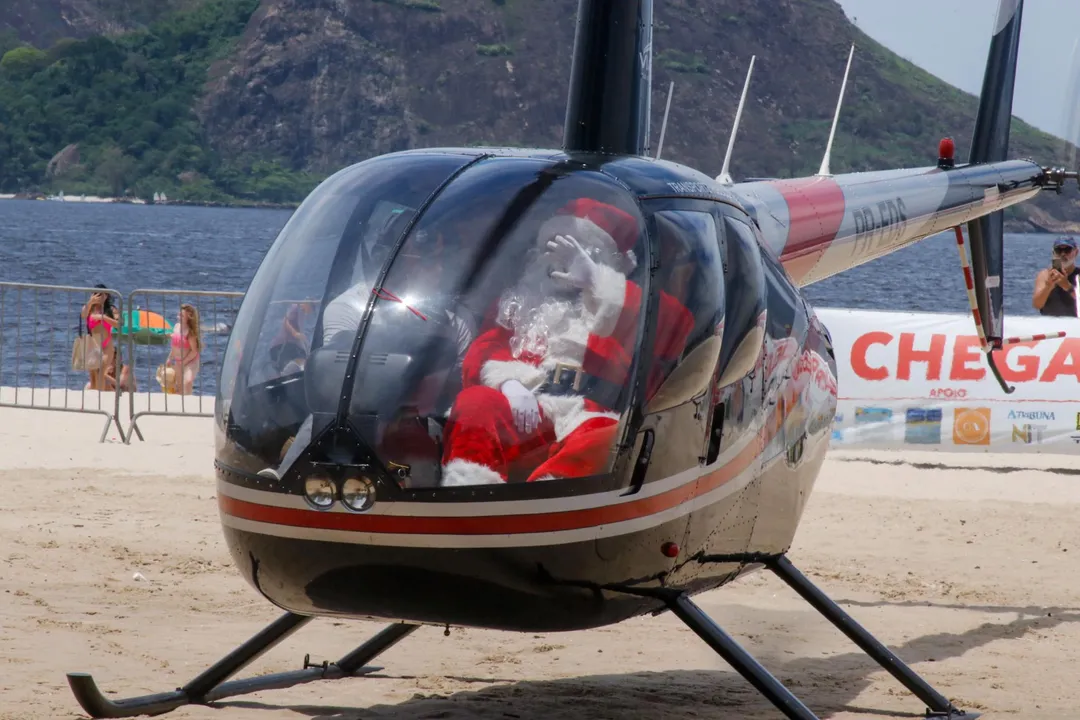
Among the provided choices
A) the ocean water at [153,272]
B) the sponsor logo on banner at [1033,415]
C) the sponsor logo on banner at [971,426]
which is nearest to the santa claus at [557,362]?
the sponsor logo on banner at [971,426]

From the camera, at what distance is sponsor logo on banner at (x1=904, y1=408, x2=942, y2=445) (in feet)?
41.6

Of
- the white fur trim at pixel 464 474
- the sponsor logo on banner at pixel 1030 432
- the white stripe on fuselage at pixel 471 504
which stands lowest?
the sponsor logo on banner at pixel 1030 432

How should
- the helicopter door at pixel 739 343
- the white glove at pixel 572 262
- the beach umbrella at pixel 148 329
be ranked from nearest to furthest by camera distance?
the white glove at pixel 572 262, the helicopter door at pixel 739 343, the beach umbrella at pixel 148 329

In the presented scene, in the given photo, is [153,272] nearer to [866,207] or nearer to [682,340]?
[866,207]

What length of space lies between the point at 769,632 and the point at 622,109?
321 centimetres

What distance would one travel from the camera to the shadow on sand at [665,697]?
549 cm

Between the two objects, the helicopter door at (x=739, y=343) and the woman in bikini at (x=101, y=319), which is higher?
the helicopter door at (x=739, y=343)

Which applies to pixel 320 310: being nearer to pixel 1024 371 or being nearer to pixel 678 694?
pixel 678 694

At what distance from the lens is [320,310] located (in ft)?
14.0

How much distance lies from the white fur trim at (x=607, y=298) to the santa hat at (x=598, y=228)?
46 millimetres

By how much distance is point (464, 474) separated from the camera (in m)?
3.95

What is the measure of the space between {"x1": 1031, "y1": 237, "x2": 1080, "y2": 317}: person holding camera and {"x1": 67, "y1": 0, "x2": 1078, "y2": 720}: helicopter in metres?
10.0

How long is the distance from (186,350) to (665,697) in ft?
31.4

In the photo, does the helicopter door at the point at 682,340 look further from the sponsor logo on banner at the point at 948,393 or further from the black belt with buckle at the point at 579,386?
the sponsor logo on banner at the point at 948,393
